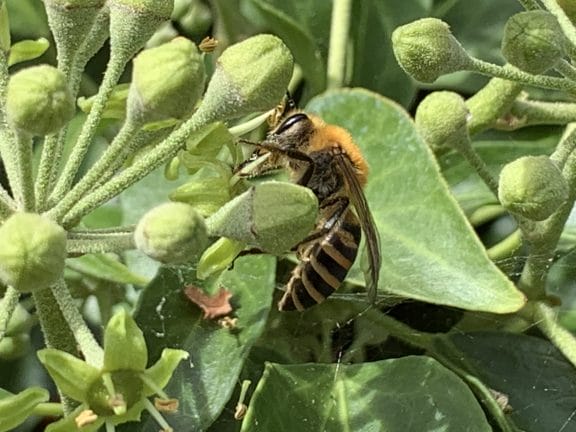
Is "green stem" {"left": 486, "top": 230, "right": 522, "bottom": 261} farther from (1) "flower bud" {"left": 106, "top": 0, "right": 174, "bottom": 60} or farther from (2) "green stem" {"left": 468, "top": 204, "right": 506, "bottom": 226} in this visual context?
(1) "flower bud" {"left": 106, "top": 0, "right": 174, "bottom": 60}

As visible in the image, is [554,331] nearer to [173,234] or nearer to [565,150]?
[565,150]

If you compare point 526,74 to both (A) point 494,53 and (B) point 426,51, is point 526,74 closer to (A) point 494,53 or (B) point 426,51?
(B) point 426,51

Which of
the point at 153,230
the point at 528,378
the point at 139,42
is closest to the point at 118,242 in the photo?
the point at 153,230

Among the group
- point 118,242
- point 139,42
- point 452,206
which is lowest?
point 452,206

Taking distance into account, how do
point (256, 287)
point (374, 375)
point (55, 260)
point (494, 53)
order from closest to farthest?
point (55, 260) → point (374, 375) → point (256, 287) → point (494, 53)

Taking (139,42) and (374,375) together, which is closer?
(139,42)

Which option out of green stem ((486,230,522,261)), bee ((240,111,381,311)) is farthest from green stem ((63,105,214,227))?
green stem ((486,230,522,261))

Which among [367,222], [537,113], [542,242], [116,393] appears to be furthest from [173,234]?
[537,113]
